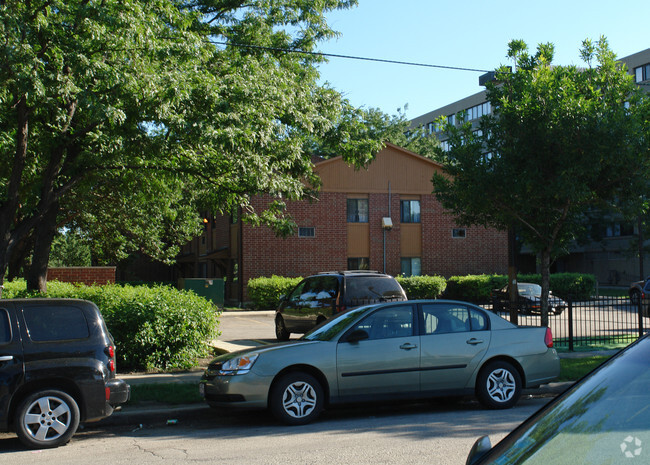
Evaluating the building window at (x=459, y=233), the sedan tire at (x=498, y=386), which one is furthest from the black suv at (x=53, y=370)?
the building window at (x=459, y=233)

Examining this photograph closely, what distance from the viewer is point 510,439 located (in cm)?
268

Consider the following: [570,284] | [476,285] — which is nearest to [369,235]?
[476,285]

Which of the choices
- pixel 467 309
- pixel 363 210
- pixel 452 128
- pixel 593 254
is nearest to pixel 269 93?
pixel 452 128

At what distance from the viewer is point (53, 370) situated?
728cm

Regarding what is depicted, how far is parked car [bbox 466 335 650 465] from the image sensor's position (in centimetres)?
225

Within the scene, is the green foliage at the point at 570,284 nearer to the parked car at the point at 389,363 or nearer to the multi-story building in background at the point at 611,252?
the multi-story building in background at the point at 611,252

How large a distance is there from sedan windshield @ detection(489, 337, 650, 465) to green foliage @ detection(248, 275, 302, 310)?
25859mm

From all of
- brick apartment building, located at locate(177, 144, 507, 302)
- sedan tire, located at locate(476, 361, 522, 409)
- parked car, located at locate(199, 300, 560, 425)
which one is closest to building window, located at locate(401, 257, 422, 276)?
brick apartment building, located at locate(177, 144, 507, 302)

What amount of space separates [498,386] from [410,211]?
81.4ft

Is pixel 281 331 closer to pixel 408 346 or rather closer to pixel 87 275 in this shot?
pixel 408 346

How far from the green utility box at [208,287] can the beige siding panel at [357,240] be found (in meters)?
7.37

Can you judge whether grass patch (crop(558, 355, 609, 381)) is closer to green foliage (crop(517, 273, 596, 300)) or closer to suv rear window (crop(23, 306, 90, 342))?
suv rear window (crop(23, 306, 90, 342))

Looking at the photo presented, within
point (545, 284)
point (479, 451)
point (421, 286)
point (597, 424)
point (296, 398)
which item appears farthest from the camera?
point (421, 286)

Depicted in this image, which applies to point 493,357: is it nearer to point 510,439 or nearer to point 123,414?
point 123,414
